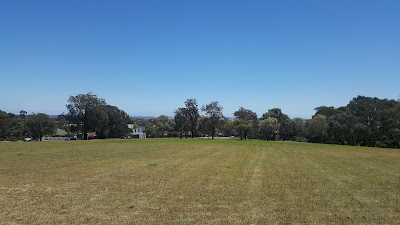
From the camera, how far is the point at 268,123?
404 ft

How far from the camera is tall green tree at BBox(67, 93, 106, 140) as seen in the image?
10557 cm

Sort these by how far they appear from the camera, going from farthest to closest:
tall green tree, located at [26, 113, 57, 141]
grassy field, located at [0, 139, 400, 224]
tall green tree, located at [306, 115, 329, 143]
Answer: tall green tree, located at [26, 113, 57, 141] → tall green tree, located at [306, 115, 329, 143] → grassy field, located at [0, 139, 400, 224]

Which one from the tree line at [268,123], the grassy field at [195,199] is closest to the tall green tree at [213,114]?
the tree line at [268,123]

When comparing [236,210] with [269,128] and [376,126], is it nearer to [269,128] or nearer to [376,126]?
[376,126]

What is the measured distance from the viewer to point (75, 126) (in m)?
110

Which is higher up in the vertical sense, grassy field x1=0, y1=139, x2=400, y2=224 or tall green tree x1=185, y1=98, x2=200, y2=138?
tall green tree x1=185, y1=98, x2=200, y2=138

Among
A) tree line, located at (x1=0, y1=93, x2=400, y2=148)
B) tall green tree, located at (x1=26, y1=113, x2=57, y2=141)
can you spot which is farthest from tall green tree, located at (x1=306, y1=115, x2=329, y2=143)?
tall green tree, located at (x1=26, y1=113, x2=57, y2=141)

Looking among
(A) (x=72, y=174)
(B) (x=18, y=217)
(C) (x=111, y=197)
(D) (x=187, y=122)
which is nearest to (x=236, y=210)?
(C) (x=111, y=197)

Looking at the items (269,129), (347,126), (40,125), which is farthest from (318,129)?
(40,125)

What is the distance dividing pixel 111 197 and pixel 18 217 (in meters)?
3.54

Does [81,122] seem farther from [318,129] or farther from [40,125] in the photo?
[318,129]

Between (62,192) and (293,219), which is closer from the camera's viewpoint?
(293,219)

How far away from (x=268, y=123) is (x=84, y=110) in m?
58.5

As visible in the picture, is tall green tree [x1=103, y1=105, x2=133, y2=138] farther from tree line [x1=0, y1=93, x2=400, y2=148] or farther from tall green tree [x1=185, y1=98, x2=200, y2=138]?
tall green tree [x1=185, y1=98, x2=200, y2=138]
